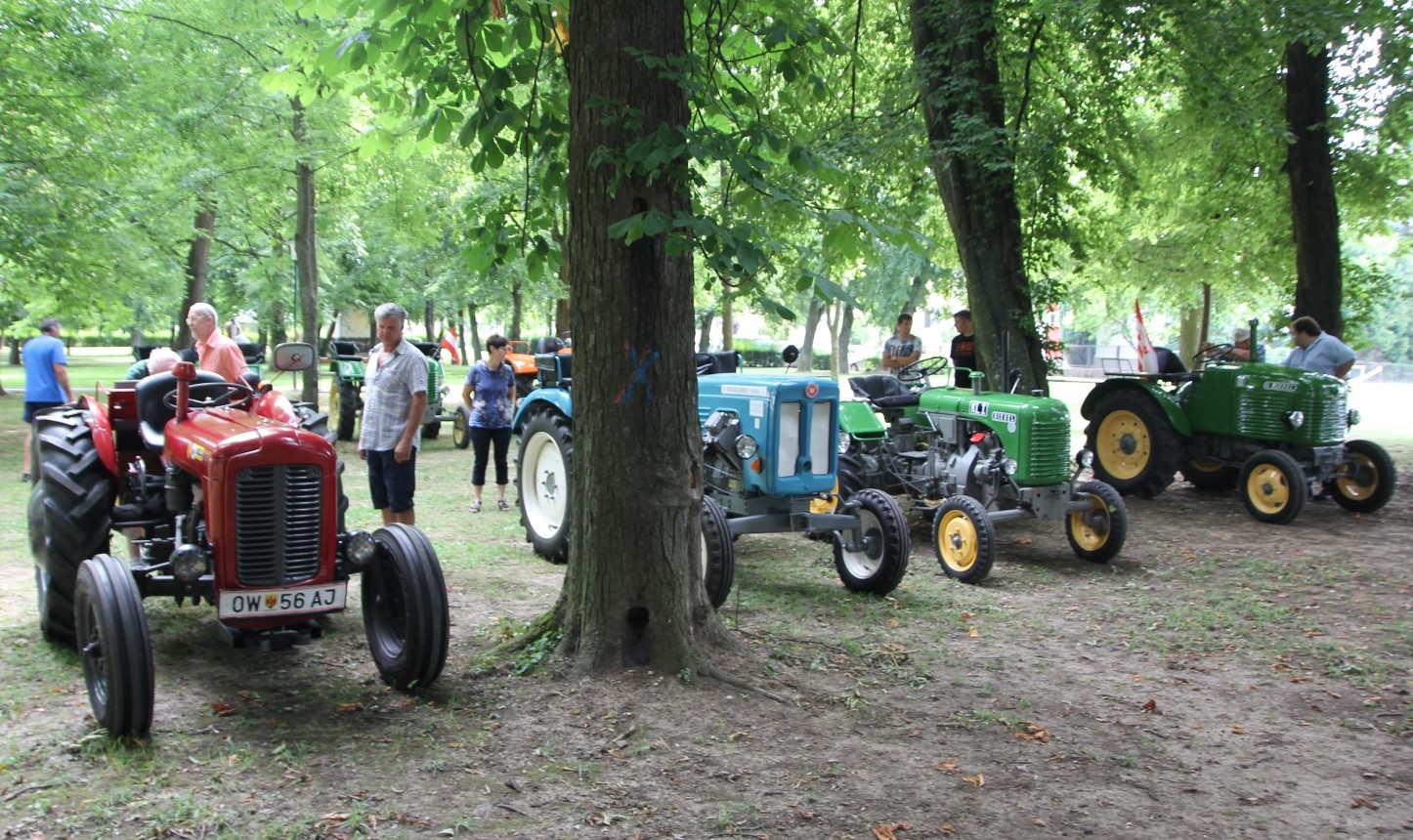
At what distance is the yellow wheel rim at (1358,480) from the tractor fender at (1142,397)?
149 cm

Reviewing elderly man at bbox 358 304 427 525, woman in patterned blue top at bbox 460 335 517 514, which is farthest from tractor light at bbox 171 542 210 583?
woman in patterned blue top at bbox 460 335 517 514

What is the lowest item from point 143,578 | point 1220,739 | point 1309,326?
point 1220,739

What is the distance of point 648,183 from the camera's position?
480 cm

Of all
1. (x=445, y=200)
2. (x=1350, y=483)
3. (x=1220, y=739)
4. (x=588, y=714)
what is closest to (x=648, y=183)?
(x=588, y=714)

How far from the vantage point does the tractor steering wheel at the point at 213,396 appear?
6.07m

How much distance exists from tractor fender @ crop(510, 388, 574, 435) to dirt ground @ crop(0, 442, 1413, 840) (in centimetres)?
214

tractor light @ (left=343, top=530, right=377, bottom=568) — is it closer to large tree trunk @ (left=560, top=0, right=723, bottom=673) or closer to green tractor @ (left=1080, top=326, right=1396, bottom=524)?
large tree trunk @ (left=560, top=0, right=723, bottom=673)

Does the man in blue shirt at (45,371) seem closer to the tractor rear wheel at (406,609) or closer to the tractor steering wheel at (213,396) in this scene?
the tractor steering wheel at (213,396)

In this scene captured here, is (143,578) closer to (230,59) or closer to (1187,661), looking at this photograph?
(1187,661)

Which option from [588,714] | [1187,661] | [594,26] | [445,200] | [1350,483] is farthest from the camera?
[445,200]

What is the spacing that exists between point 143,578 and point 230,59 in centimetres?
1357

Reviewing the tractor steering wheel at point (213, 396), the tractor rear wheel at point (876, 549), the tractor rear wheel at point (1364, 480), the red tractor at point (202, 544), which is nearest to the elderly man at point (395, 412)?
the tractor steering wheel at point (213, 396)

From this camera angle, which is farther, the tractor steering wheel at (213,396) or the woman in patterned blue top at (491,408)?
the woman in patterned blue top at (491,408)

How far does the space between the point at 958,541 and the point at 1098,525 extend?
1.36 metres
